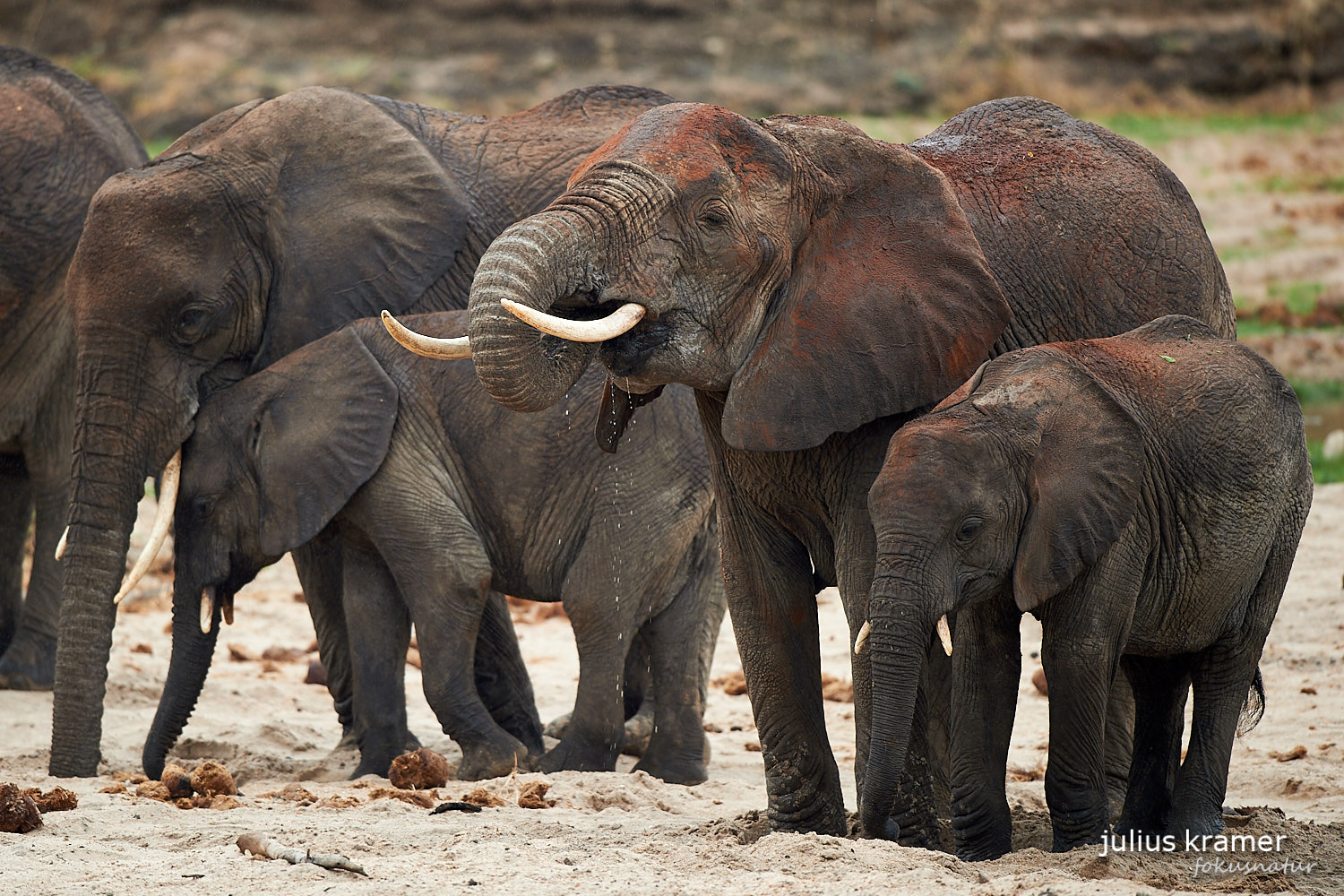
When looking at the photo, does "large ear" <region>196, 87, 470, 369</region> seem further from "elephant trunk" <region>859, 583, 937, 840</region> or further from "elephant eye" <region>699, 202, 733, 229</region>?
"elephant trunk" <region>859, 583, 937, 840</region>

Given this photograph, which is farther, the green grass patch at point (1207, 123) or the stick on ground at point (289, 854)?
the green grass patch at point (1207, 123)

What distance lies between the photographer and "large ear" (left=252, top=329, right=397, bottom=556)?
667cm

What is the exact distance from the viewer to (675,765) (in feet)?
22.9

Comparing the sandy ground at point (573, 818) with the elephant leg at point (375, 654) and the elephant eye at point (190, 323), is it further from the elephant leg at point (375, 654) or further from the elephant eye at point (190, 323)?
the elephant eye at point (190, 323)

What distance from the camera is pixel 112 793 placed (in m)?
5.94

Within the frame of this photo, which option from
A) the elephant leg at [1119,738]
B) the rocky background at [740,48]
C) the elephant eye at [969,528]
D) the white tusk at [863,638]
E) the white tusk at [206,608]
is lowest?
the elephant leg at [1119,738]

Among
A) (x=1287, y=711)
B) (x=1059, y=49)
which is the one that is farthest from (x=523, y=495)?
(x=1059, y=49)

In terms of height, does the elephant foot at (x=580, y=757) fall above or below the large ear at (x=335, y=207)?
below

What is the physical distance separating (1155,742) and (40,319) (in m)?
5.48

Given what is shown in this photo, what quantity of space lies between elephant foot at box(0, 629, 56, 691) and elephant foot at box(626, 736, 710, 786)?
3.13m

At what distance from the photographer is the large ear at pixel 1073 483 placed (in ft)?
15.5

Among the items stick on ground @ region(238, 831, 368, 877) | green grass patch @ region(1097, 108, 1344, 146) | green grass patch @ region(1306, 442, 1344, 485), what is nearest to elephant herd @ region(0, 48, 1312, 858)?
stick on ground @ region(238, 831, 368, 877)

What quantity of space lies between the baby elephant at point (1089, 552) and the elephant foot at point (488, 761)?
2097 millimetres

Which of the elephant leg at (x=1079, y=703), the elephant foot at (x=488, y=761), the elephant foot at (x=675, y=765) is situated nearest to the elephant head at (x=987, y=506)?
the elephant leg at (x=1079, y=703)
